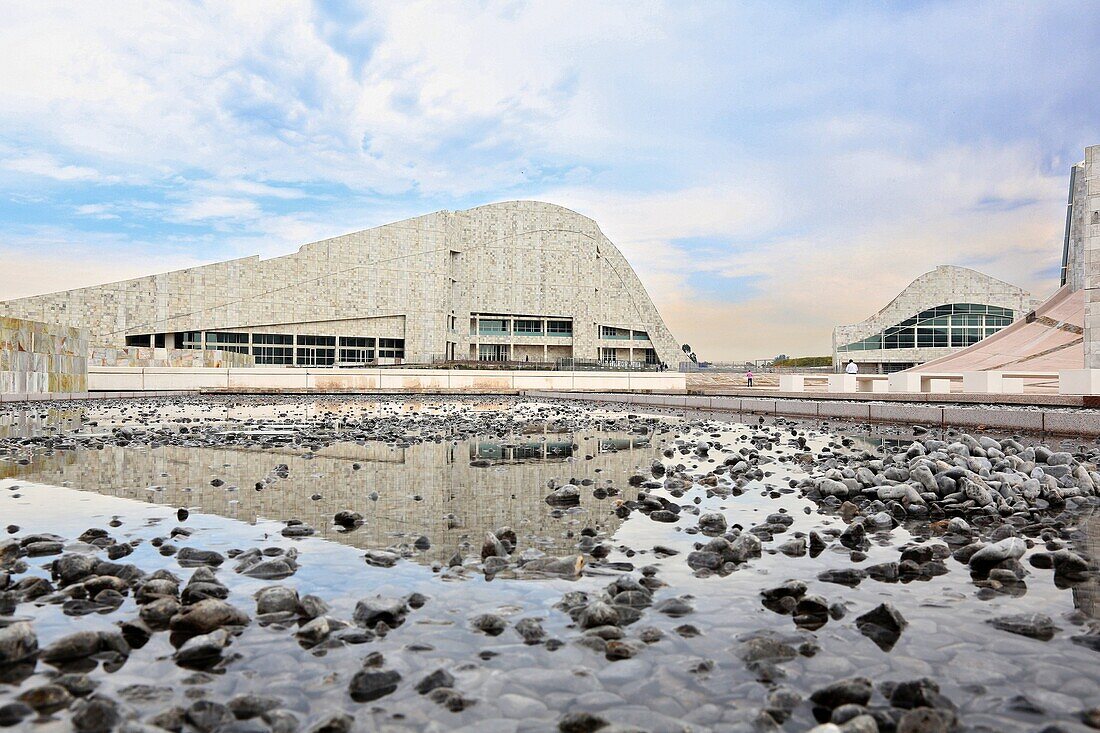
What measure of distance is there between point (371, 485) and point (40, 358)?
2783cm

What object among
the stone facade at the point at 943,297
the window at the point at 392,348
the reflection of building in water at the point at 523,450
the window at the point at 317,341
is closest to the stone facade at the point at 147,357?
the reflection of building in water at the point at 523,450

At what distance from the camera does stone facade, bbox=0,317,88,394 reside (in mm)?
26219

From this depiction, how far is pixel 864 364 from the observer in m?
106

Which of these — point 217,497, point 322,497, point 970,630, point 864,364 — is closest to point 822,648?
point 970,630

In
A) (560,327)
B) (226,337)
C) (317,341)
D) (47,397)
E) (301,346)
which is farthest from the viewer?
(560,327)

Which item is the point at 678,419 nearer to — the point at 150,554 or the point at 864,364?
the point at 150,554

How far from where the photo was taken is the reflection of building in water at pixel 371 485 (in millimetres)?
5711

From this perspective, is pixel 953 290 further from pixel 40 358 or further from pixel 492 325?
pixel 40 358

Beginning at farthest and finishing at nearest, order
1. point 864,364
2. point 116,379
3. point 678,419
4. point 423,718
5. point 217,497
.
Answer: point 864,364, point 116,379, point 678,419, point 217,497, point 423,718

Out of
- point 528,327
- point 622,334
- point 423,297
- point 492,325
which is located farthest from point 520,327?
point 622,334

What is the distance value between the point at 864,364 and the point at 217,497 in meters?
112

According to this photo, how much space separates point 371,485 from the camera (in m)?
7.75

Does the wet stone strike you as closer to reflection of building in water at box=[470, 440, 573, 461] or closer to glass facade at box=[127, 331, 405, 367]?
reflection of building in water at box=[470, 440, 573, 461]

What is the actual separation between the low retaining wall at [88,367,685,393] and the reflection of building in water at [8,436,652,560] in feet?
90.7
